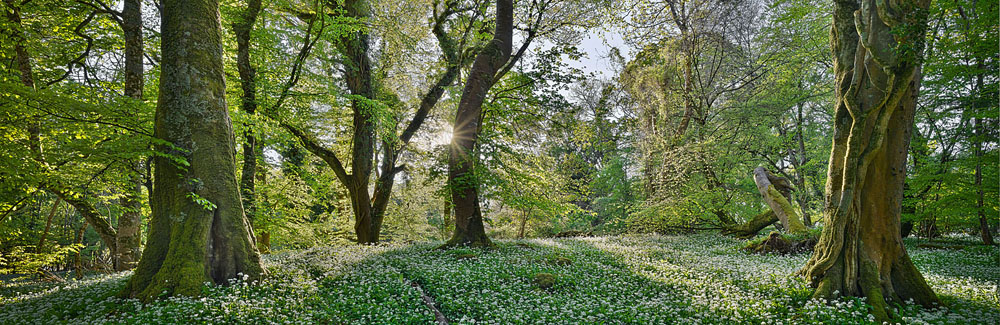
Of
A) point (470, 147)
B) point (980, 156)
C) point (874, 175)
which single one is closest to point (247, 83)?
point (470, 147)

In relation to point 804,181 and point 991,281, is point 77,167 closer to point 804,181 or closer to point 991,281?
point 991,281

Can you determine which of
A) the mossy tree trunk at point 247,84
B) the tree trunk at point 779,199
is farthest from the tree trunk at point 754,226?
the mossy tree trunk at point 247,84

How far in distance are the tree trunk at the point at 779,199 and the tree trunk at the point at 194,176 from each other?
15.2 metres

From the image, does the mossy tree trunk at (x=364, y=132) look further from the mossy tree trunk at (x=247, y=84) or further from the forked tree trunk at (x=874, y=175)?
the forked tree trunk at (x=874, y=175)

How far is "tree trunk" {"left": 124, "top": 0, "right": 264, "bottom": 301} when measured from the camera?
5.89 m

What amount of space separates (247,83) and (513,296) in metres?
10.3

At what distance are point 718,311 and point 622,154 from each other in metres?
26.5

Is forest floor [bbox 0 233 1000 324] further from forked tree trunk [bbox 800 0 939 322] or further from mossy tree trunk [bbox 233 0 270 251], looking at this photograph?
mossy tree trunk [bbox 233 0 270 251]

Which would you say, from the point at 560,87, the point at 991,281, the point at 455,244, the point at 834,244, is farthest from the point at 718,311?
the point at 560,87

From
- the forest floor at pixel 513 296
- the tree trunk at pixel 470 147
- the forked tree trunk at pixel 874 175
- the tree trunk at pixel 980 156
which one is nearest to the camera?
the forest floor at pixel 513 296

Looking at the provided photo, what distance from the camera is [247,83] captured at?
11648 mm

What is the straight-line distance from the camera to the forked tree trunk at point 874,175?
5.47 meters

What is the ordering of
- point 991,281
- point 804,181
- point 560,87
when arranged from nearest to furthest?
point 991,281, point 560,87, point 804,181

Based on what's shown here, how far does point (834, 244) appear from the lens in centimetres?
594
